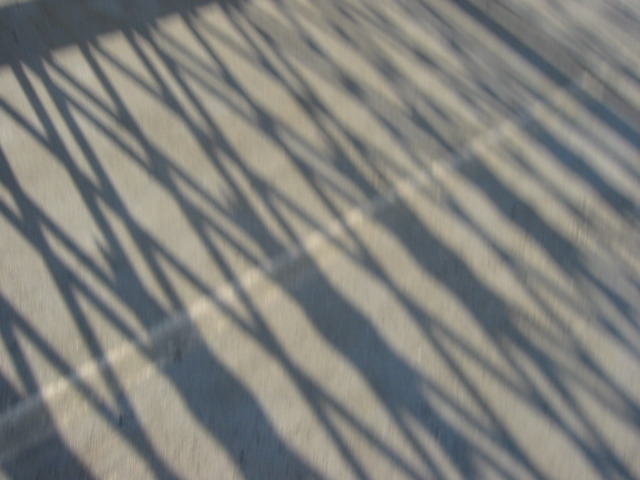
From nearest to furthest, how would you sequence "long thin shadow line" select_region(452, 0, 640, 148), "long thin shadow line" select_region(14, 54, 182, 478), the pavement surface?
"long thin shadow line" select_region(14, 54, 182, 478), the pavement surface, "long thin shadow line" select_region(452, 0, 640, 148)

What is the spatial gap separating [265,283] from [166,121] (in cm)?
137

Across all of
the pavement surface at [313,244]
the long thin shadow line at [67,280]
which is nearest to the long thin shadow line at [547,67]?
the pavement surface at [313,244]

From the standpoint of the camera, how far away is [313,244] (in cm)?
412

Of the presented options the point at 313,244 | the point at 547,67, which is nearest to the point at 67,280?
the point at 313,244

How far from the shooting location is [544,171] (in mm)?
4562

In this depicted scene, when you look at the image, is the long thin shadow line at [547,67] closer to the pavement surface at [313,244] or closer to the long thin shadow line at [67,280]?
the pavement surface at [313,244]

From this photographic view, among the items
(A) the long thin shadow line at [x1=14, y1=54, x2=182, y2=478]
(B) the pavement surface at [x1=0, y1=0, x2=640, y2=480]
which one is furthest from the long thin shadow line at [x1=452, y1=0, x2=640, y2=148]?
(A) the long thin shadow line at [x1=14, y1=54, x2=182, y2=478]

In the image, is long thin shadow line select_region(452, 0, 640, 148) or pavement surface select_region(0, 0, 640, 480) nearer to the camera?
pavement surface select_region(0, 0, 640, 480)

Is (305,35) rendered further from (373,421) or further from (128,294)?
(373,421)

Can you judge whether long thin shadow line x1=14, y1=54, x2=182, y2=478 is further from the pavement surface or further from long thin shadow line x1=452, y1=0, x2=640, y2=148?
long thin shadow line x1=452, y1=0, x2=640, y2=148

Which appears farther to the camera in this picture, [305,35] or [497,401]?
[305,35]

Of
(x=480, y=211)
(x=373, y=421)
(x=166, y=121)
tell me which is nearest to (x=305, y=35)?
(x=166, y=121)

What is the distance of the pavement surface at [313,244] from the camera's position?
11.7 feet

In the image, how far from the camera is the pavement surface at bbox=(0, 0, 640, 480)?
11.7 feet
